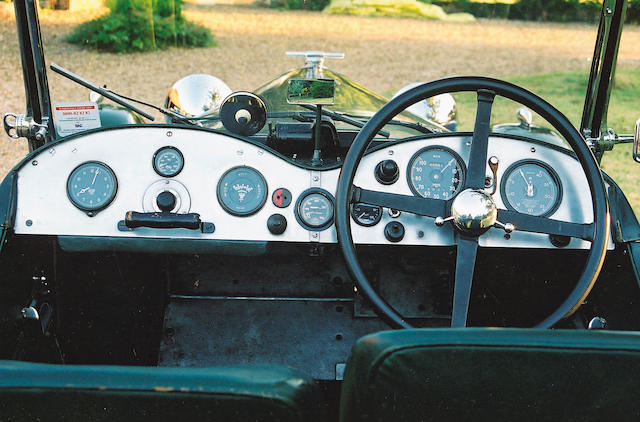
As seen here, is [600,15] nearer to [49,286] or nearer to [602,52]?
[602,52]

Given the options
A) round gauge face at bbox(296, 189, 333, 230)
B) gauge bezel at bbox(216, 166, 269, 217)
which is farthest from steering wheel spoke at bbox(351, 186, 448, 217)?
gauge bezel at bbox(216, 166, 269, 217)

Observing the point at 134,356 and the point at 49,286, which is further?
the point at 134,356

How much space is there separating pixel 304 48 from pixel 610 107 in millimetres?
3688

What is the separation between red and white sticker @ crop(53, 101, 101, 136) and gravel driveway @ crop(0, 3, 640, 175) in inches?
3.9

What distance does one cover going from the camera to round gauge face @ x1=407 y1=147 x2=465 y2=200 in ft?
6.84

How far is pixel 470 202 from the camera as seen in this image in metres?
1.82

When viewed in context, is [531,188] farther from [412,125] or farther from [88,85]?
[88,85]

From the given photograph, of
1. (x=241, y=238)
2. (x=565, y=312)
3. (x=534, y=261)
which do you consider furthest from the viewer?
(x=534, y=261)

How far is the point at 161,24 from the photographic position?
4.28 metres

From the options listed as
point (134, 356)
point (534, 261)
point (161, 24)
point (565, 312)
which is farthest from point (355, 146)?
point (161, 24)

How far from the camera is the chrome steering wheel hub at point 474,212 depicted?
5.93 feet

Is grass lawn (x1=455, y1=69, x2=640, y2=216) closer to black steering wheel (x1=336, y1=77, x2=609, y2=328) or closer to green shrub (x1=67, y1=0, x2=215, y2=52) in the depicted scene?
green shrub (x1=67, y1=0, x2=215, y2=52)

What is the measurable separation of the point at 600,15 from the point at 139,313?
2.05 metres

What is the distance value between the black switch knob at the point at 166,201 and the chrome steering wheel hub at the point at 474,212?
87 centimetres
